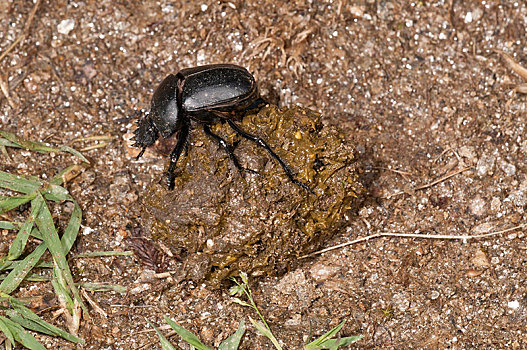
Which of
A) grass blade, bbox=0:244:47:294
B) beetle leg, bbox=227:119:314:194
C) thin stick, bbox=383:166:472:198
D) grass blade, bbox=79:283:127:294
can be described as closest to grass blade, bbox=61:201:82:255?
grass blade, bbox=0:244:47:294

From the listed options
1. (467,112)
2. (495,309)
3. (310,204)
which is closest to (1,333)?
(310,204)

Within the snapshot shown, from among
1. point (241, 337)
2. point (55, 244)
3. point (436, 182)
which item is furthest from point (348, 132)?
point (55, 244)

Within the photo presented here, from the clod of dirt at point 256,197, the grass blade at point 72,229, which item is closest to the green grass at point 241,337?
the clod of dirt at point 256,197

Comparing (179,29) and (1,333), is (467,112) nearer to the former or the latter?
(179,29)

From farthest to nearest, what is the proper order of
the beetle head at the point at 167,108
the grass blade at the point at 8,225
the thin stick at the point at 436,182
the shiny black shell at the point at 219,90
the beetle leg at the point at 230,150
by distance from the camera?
the thin stick at the point at 436,182
the grass blade at the point at 8,225
the beetle head at the point at 167,108
the shiny black shell at the point at 219,90
the beetle leg at the point at 230,150

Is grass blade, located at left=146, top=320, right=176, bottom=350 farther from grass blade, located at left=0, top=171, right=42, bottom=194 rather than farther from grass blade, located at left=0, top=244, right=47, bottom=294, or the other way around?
grass blade, located at left=0, top=171, right=42, bottom=194

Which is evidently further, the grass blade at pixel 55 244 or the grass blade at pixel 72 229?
the grass blade at pixel 72 229

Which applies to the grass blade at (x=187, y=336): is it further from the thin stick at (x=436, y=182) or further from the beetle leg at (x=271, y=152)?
the thin stick at (x=436, y=182)
